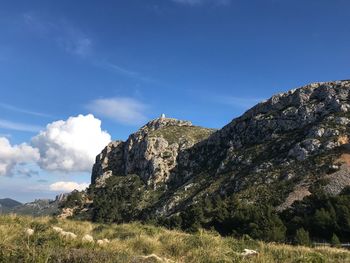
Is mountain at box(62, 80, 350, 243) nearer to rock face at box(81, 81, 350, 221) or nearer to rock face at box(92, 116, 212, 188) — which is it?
rock face at box(81, 81, 350, 221)

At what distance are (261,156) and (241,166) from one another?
21.3 ft

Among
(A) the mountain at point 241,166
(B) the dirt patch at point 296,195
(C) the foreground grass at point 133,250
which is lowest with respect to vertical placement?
(C) the foreground grass at point 133,250

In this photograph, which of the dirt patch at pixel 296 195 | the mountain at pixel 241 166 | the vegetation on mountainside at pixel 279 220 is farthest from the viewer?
the mountain at pixel 241 166

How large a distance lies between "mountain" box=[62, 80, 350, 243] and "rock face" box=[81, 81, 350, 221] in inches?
10.0

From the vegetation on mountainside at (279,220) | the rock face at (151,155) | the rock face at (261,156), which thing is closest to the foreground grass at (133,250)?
the vegetation on mountainside at (279,220)

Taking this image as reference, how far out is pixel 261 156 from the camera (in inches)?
4397

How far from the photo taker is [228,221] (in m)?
63.9

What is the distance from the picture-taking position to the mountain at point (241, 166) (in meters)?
81.4

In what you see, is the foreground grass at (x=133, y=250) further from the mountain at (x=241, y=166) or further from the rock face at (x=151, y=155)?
the rock face at (x=151, y=155)

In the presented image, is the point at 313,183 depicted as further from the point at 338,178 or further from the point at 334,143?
the point at 334,143

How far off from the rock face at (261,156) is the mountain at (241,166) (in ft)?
0.83

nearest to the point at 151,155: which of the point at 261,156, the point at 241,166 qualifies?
the point at 241,166

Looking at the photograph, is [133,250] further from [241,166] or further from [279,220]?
[241,166]

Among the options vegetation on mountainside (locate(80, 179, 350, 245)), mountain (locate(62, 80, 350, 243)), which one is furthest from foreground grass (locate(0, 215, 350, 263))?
mountain (locate(62, 80, 350, 243))
